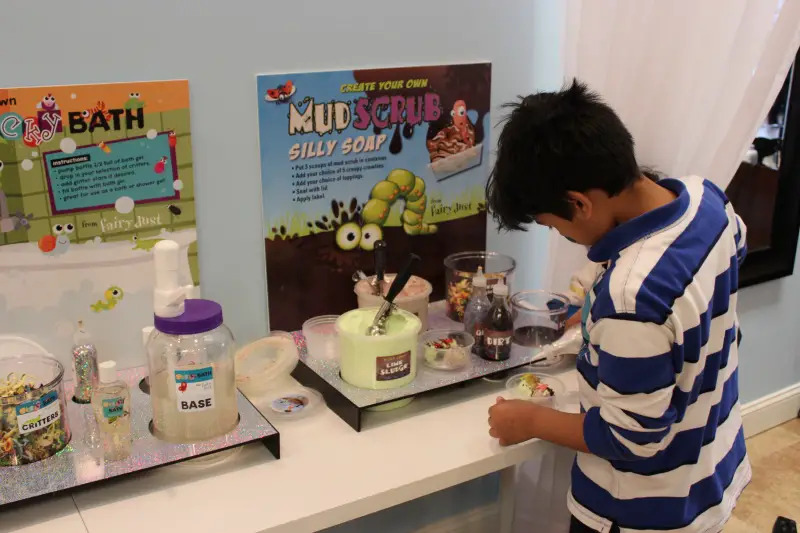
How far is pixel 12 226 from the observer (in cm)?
118

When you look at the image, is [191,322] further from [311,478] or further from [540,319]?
[540,319]

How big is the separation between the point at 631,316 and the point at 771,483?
1520mm

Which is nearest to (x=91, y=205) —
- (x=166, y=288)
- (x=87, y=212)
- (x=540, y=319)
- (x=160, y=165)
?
(x=87, y=212)

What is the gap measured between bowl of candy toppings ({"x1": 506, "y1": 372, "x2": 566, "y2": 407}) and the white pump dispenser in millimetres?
568

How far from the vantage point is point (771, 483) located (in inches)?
86.0

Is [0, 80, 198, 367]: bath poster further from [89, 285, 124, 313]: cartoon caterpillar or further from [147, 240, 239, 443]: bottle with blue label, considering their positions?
[147, 240, 239, 443]: bottle with blue label

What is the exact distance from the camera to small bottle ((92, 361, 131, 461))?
108 centimetres

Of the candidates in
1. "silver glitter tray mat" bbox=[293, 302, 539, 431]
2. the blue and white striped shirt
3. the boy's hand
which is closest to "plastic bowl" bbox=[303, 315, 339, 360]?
"silver glitter tray mat" bbox=[293, 302, 539, 431]

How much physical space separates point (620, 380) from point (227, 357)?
0.57 metres

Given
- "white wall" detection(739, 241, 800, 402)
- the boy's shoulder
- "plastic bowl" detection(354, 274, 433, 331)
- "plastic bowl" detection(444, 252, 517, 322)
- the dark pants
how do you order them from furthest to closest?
"white wall" detection(739, 241, 800, 402) → "plastic bowl" detection(444, 252, 517, 322) → "plastic bowl" detection(354, 274, 433, 331) → the dark pants → the boy's shoulder

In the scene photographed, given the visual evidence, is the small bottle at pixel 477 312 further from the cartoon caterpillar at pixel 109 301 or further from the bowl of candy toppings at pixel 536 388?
the cartoon caterpillar at pixel 109 301

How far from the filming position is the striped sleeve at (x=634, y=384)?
976 mm

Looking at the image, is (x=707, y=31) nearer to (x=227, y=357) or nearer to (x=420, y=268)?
(x=420, y=268)

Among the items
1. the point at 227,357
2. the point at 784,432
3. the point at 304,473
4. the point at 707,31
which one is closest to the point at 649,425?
the point at 304,473
